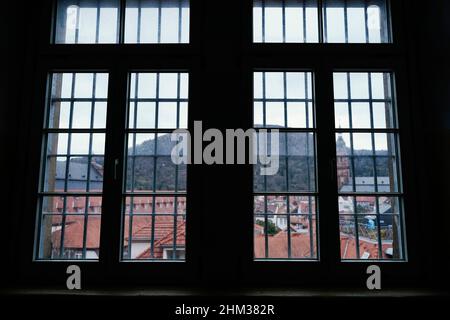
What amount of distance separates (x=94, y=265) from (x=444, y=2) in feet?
A: 9.10

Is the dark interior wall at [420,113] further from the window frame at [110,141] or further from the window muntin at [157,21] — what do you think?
the window muntin at [157,21]

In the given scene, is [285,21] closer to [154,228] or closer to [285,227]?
[285,227]

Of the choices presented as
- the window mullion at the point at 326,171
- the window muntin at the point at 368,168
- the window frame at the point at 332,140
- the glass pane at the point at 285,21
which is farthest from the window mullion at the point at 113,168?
the window muntin at the point at 368,168

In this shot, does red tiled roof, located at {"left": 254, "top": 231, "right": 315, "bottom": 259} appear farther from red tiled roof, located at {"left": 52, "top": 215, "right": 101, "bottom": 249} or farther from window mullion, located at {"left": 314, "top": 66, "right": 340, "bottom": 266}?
red tiled roof, located at {"left": 52, "top": 215, "right": 101, "bottom": 249}

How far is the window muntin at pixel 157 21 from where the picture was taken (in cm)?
228

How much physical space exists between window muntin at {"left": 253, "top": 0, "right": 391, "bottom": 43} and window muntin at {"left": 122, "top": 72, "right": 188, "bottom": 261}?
2.36 feet

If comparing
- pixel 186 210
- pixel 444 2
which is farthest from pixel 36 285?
Result: pixel 444 2

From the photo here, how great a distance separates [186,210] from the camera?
2.08 metres

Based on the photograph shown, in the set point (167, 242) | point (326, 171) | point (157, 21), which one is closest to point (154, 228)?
point (167, 242)

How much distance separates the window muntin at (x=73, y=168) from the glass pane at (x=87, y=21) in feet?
0.92

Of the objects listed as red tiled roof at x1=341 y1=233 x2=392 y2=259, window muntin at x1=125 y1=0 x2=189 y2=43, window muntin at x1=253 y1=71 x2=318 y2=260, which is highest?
window muntin at x1=125 y1=0 x2=189 y2=43

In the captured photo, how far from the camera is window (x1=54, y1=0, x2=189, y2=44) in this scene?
2.29 m

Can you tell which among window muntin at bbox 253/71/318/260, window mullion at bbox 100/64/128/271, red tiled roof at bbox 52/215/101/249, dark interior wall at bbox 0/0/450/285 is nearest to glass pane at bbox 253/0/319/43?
window muntin at bbox 253/71/318/260

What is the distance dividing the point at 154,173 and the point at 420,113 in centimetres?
184
